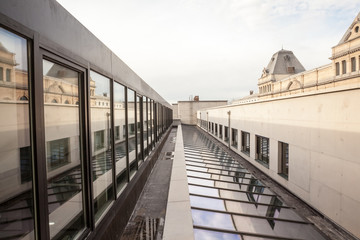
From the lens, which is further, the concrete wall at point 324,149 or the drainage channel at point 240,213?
the concrete wall at point 324,149

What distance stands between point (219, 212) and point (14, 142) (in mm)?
4343

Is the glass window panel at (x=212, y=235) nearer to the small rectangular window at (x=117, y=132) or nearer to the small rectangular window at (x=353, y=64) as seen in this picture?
the small rectangular window at (x=117, y=132)

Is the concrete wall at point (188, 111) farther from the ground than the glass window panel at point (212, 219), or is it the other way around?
the concrete wall at point (188, 111)

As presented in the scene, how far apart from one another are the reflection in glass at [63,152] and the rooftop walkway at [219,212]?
1.49 metres

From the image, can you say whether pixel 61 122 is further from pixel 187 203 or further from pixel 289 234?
pixel 289 234

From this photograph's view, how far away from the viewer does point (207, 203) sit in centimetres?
539

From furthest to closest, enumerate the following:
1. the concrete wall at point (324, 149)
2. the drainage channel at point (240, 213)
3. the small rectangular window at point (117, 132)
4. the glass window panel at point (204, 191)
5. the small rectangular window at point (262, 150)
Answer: the small rectangular window at point (262, 150), the glass window panel at point (204, 191), the small rectangular window at point (117, 132), the concrete wall at point (324, 149), the drainage channel at point (240, 213)

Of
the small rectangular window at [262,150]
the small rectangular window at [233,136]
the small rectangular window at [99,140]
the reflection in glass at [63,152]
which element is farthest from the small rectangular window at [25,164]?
the small rectangular window at [233,136]

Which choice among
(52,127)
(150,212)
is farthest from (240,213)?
(52,127)

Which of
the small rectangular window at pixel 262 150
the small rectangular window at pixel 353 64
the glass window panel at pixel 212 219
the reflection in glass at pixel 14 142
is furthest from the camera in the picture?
the small rectangular window at pixel 353 64

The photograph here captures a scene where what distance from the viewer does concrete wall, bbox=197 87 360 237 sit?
193 inches

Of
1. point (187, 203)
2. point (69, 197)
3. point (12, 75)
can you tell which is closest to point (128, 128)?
point (187, 203)

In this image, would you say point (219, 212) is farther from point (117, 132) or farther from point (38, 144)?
point (38, 144)

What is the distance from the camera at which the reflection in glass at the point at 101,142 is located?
392 centimetres
